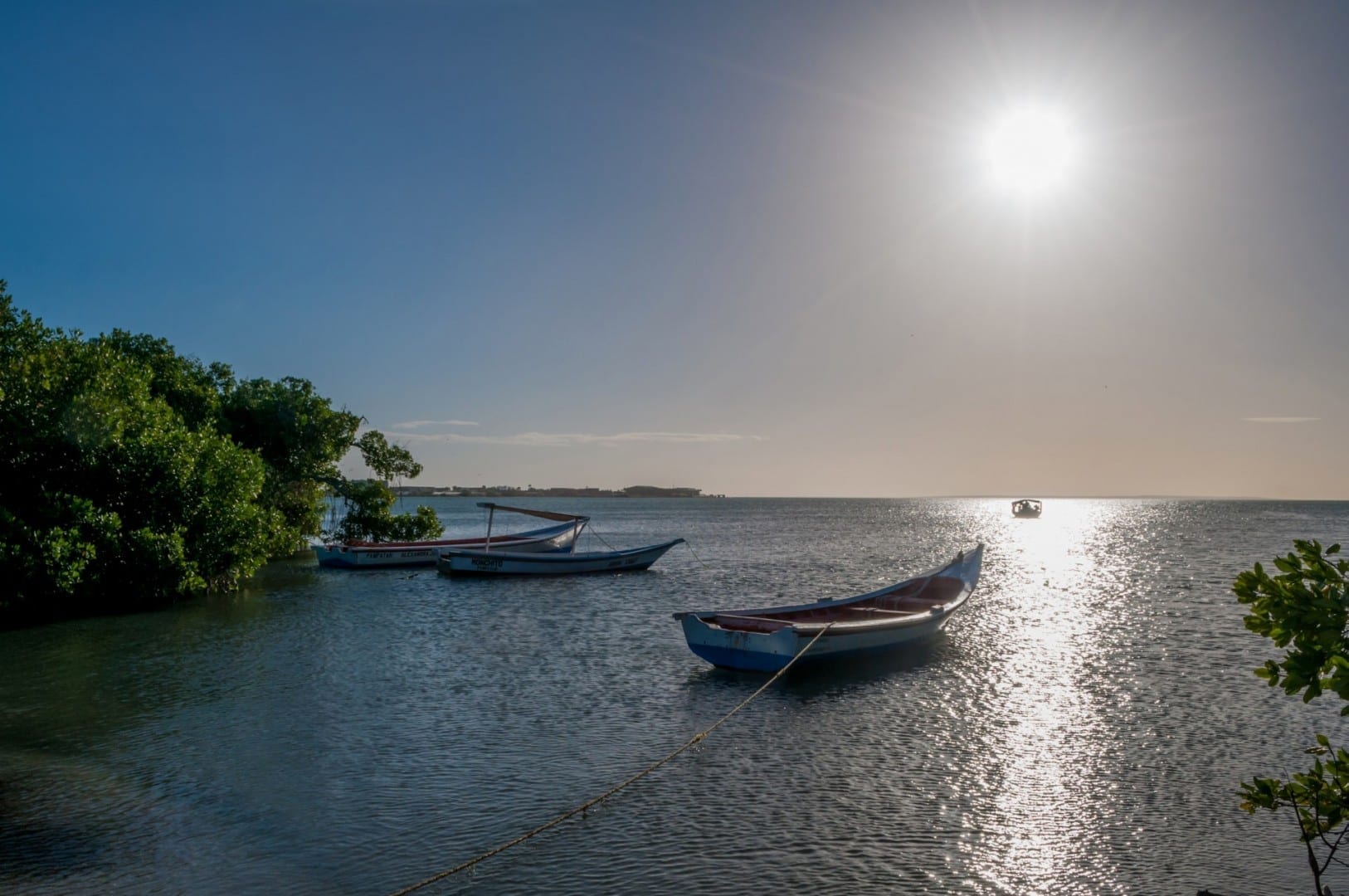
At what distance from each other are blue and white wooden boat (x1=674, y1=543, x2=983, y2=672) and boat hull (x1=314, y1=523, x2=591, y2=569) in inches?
989

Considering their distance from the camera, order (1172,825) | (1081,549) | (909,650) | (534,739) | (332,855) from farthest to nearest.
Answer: (1081,549), (909,650), (534,739), (1172,825), (332,855)

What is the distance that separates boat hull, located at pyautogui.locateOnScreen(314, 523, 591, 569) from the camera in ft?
156

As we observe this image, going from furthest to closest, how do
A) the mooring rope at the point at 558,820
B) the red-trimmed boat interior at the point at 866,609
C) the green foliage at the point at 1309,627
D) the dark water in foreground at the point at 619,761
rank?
1. the red-trimmed boat interior at the point at 866,609
2. the dark water in foreground at the point at 619,761
3. the mooring rope at the point at 558,820
4. the green foliage at the point at 1309,627

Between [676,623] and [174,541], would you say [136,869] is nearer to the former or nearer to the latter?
[676,623]

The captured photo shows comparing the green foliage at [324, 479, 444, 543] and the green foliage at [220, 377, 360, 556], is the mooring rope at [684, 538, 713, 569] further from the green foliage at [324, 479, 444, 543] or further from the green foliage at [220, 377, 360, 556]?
the green foliage at [220, 377, 360, 556]

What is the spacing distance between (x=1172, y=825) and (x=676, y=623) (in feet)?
60.6

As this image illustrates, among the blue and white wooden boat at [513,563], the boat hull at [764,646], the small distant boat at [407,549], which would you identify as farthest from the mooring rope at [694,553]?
the boat hull at [764,646]

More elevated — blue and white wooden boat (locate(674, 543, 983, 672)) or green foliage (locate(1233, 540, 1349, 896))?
green foliage (locate(1233, 540, 1349, 896))

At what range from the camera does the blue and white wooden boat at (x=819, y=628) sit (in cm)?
1950

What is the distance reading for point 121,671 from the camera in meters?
20.3

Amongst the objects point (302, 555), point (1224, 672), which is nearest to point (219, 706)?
point (1224, 672)

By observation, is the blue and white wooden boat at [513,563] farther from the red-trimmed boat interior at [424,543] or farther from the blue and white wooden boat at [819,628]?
the blue and white wooden boat at [819,628]

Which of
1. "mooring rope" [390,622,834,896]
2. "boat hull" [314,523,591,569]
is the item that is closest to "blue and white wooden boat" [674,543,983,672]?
"mooring rope" [390,622,834,896]

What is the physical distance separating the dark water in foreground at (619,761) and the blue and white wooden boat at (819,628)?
2.34ft
